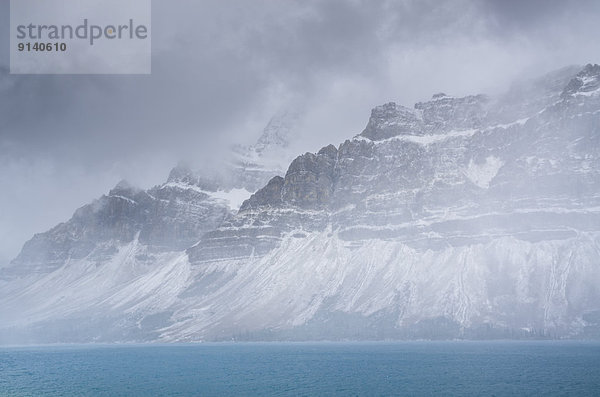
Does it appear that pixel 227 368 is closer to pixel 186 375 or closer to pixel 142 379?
pixel 186 375

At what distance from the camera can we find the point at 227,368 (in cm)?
19562

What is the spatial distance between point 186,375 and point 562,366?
102m

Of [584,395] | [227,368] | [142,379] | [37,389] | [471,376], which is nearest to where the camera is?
[584,395]

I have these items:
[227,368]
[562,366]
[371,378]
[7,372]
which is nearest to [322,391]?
[371,378]

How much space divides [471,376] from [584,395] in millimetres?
37772

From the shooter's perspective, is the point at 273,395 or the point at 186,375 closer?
the point at 273,395

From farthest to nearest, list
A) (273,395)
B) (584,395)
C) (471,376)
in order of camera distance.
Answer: (471,376)
(273,395)
(584,395)

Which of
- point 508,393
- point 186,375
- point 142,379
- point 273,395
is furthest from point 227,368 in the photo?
point 508,393

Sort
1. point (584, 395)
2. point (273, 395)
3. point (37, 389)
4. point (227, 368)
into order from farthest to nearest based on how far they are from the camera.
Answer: point (227, 368) < point (37, 389) < point (273, 395) < point (584, 395)

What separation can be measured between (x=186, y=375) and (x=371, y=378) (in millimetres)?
51442

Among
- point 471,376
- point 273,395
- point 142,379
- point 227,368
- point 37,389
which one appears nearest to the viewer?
point 273,395

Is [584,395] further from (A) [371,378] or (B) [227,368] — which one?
(B) [227,368]

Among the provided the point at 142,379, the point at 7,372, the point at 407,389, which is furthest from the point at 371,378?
the point at 7,372

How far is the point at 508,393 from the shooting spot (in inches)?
5123
